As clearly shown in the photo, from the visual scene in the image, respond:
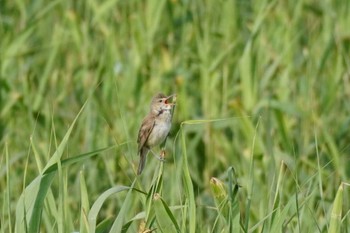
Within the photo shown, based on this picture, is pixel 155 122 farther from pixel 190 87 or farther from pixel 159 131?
pixel 190 87

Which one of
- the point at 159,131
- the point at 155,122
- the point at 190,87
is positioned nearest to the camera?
the point at 159,131

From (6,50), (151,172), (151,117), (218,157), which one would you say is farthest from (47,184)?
(6,50)

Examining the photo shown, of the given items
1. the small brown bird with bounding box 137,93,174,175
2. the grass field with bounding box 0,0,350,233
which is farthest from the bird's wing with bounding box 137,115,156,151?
the grass field with bounding box 0,0,350,233

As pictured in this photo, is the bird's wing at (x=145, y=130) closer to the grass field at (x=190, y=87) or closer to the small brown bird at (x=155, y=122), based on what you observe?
the small brown bird at (x=155, y=122)

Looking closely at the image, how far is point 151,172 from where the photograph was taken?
201 inches

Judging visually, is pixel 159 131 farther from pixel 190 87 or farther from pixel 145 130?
pixel 190 87

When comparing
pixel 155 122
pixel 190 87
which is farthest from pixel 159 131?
pixel 190 87

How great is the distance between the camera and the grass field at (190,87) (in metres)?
5.13

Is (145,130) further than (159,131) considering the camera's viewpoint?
Yes

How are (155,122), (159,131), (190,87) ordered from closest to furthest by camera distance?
(159,131), (155,122), (190,87)

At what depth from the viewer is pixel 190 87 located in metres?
6.09

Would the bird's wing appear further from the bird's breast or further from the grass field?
the grass field

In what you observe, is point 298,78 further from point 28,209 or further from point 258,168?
point 28,209

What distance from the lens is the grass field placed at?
16.8 ft
